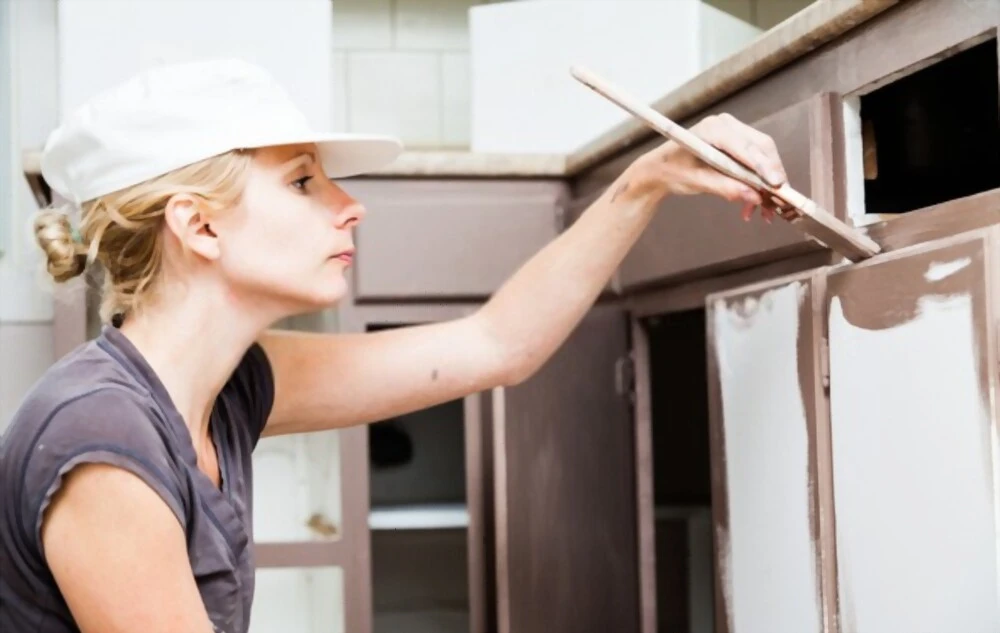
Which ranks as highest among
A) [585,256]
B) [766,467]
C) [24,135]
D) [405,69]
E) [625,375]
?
[405,69]

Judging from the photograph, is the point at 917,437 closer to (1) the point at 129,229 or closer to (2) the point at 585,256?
(2) the point at 585,256

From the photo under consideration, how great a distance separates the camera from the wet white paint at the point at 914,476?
739 mm

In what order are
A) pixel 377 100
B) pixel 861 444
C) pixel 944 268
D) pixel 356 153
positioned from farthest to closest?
pixel 377 100
pixel 356 153
pixel 861 444
pixel 944 268

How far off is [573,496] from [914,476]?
0.73 meters

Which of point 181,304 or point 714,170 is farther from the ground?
point 714,170

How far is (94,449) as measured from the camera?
81cm

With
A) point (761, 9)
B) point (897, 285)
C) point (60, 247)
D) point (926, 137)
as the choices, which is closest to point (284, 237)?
point (60, 247)

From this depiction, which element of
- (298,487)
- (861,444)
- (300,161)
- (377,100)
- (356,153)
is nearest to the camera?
(861,444)

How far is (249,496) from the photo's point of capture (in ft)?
3.59

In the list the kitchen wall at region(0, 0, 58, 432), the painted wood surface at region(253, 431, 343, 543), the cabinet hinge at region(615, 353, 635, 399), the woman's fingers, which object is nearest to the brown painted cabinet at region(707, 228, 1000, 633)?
the woman's fingers

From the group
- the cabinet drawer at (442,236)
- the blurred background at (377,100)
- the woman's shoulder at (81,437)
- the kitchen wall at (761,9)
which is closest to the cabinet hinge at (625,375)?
the cabinet drawer at (442,236)

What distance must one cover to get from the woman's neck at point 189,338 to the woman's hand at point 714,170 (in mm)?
404

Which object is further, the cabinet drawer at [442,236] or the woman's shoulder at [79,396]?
the cabinet drawer at [442,236]

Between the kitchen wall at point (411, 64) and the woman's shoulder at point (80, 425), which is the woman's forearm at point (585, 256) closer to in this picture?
the woman's shoulder at point (80, 425)
